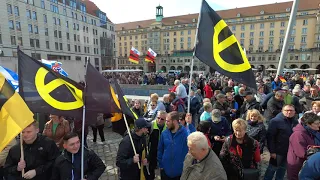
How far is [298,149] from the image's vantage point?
309 centimetres

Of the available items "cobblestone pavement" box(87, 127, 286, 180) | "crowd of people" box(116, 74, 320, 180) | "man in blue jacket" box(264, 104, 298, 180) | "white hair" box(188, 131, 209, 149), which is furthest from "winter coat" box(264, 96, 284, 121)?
"white hair" box(188, 131, 209, 149)

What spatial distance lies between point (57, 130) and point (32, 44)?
4989cm

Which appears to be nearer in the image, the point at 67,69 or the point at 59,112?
the point at 59,112

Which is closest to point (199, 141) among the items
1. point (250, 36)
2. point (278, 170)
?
point (278, 170)

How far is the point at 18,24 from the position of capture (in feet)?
140

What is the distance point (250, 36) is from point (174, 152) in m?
86.2

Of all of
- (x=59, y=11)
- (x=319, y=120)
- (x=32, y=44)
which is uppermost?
(x=59, y=11)

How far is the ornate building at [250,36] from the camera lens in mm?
70256

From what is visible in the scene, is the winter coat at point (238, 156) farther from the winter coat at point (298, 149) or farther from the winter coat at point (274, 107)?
the winter coat at point (274, 107)

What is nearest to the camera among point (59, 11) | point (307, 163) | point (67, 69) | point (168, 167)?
point (307, 163)

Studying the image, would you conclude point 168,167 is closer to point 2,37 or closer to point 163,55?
point 2,37

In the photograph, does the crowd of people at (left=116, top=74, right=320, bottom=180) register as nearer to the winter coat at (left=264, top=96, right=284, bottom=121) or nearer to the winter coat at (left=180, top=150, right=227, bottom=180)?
the winter coat at (left=180, top=150, right=227, bottom=180)

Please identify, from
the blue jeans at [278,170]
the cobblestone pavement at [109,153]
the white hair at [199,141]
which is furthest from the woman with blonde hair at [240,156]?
the cobblestone pavement at [109,153]

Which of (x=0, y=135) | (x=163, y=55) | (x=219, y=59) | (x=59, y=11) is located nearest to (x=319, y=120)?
(x=219, y=59)
